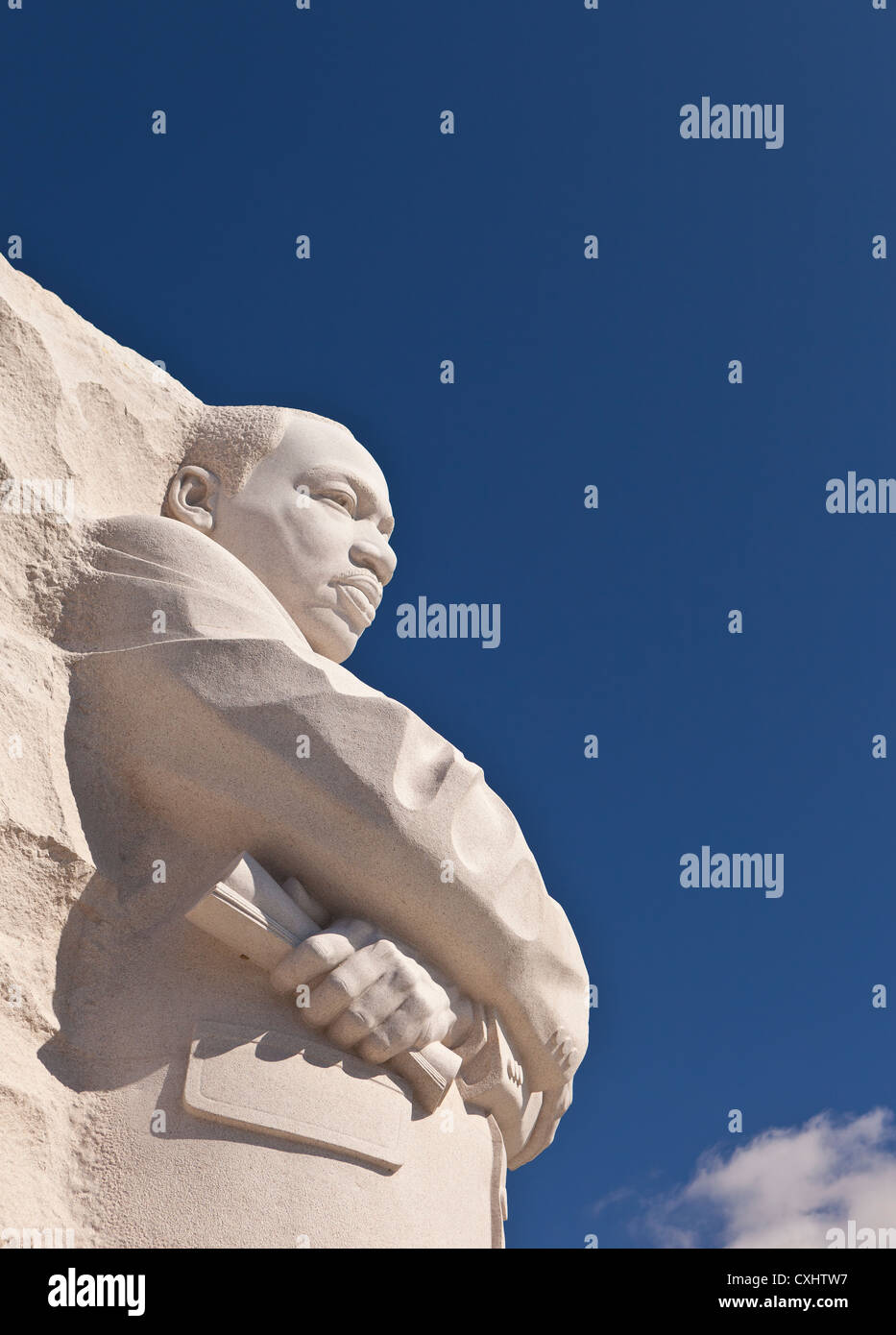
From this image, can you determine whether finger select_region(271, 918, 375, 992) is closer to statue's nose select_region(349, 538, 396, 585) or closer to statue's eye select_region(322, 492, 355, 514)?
statue's nose select_region(349, 538, 396, 585)

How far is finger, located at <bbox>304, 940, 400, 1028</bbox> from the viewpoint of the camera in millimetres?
4555

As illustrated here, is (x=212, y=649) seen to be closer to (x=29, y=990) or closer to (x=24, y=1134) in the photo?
(x=29, y=990)

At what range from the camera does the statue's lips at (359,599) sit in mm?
5852

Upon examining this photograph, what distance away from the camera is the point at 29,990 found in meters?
4.46

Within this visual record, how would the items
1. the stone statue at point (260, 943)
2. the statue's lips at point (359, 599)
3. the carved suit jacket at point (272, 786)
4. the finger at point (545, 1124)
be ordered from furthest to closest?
1. the statue's lips at point (359, 599)
2. the finger at point (545, 1124)
3. the carved suit jacket at point (272, 786)
4. the stone statue at point (260, 943)

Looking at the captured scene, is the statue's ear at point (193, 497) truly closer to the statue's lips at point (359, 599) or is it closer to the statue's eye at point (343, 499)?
the statue's eye at point (343, 499)

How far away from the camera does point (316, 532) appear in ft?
19.1

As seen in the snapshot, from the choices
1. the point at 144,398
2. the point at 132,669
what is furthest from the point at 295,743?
the point at 144,398

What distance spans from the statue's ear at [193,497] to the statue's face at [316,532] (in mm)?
32

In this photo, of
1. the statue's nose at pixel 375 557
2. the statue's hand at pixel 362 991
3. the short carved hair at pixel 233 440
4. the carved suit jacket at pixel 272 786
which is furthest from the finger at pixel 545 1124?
the short carved hair at pixel 233 440

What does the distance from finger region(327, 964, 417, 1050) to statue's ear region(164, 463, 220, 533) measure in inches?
79.5

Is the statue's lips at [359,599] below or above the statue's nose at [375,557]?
below

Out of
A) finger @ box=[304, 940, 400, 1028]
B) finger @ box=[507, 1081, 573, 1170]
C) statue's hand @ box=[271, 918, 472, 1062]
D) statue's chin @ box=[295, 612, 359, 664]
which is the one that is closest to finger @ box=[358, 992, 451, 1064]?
statue's hand @ box=[271, 918, 472, 1062]

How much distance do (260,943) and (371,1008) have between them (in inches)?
15.8
